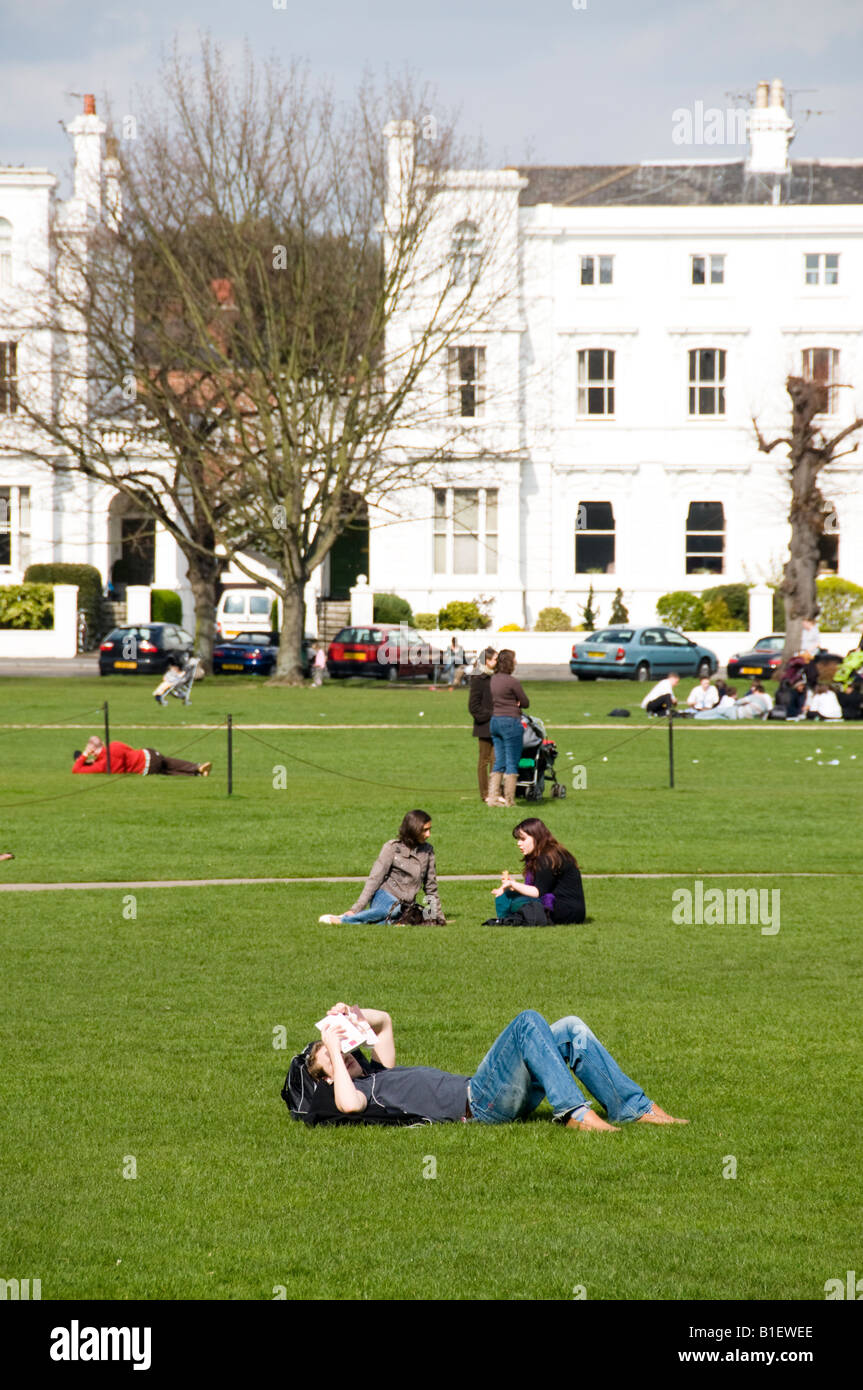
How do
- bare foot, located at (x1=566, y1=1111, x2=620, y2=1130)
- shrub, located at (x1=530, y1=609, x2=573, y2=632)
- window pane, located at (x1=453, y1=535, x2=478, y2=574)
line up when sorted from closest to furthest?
bare foot, located at (x1=566, y1=1111, x2=620, y2=1130) → shrub, located at (x1=530, y1=609, x2=573, y2=632) → window pane, located at (x1=453, y1=535, x2=478, y2=574)

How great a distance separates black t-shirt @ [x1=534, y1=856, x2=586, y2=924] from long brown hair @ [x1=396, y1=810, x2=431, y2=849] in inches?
39.3

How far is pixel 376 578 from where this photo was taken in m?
62.6

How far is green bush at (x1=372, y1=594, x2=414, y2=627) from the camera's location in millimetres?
59750

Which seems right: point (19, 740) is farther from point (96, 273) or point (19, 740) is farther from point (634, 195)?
point (634, 195)

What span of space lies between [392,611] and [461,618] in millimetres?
2482

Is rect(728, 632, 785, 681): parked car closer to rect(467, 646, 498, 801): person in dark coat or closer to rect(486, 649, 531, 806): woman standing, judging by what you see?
rect(467, 646, 498, 801): person in dark coat

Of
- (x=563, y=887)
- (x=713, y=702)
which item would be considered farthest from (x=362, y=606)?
(x=563, y=887)

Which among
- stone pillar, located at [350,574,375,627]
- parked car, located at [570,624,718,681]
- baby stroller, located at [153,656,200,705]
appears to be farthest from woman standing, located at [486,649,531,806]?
stone pillar, located at [350,574,375,627]

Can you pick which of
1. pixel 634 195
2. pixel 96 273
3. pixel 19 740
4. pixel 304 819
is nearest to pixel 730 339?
pixel 634 195

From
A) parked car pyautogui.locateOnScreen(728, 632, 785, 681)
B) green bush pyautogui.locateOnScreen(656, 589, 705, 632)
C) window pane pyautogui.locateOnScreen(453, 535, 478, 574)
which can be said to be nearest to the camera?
parked car pyautogui.locateOnScreen(728, 632, 785, 681)

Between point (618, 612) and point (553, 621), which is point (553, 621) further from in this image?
point (618, 612)

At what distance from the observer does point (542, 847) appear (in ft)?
44.7
